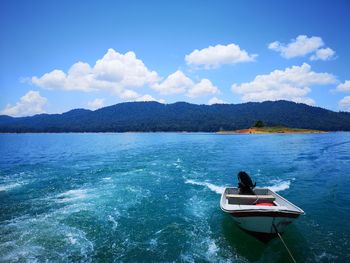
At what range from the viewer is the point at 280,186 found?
24.4 metres

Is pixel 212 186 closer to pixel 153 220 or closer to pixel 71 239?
pixel 153 220

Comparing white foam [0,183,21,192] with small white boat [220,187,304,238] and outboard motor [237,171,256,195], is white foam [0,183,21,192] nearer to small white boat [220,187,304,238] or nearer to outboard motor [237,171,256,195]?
small white boat [220,187,304,238]

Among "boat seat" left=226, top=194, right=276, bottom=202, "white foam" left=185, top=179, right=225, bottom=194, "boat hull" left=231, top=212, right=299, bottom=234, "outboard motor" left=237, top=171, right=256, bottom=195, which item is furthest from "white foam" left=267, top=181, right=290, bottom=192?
"boat hull" left=231, top=212, right=299, bottom=234

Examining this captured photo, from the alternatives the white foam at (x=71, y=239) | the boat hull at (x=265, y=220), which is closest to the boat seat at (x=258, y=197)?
the boat hull at (x=265, y=220)

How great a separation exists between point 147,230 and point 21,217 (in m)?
9.11

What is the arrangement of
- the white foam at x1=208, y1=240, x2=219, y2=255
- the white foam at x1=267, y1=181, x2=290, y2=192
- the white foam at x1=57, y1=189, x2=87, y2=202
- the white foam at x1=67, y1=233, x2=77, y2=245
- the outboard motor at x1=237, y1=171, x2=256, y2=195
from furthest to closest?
the white foam at x1=267, y1=181, x2=290, y2=192, the white foam at x1=57, y1=189, x2=87, y2=202, the outboard motor at x1=237, y1=171, x2=256, y2=195, the white foam at x1=67, y1=233, x2=77, y2=245, the white foam at x1=208, y1=240, x2=219, y2=255

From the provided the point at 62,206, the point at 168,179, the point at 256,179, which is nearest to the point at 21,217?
the point at 62,206

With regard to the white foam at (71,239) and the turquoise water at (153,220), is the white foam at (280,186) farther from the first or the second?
the white foam at (71,239)

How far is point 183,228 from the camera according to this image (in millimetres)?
15109

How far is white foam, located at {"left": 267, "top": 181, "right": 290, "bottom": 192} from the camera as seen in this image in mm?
23367

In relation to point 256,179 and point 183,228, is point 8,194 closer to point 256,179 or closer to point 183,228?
point 183,228

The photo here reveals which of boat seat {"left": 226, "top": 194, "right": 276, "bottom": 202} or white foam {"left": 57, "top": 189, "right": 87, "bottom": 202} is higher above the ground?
boat seat {"left": 226, "top": 194, "right": 276, "bottom": 202}

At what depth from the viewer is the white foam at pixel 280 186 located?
23.4 meters

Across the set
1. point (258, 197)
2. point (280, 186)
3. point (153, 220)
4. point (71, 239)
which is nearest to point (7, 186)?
point (71, 239)
